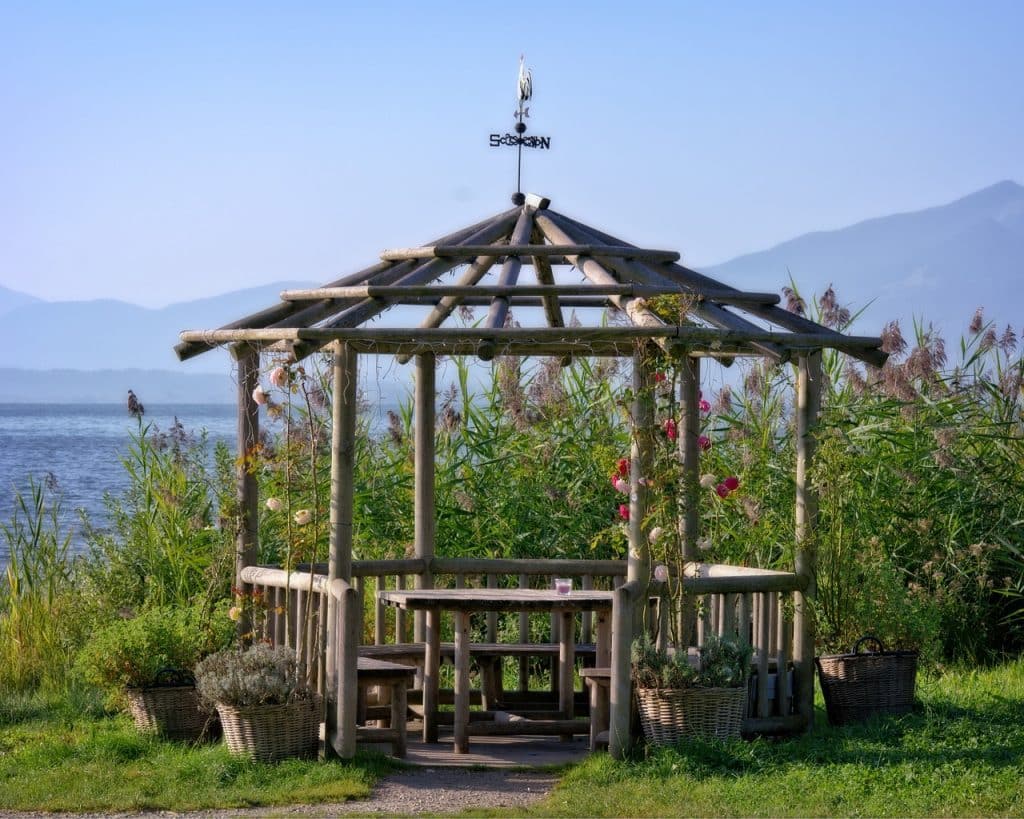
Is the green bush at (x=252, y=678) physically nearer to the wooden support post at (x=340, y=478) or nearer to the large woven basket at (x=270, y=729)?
the large woven basket at (x=270, y=729)

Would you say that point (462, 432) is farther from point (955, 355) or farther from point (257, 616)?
point (955, 355)

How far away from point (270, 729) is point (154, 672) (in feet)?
3.45

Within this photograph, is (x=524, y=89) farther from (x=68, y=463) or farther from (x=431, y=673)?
(x=68, y=463)

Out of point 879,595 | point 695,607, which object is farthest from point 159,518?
point 879,595

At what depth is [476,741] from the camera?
25.3ft

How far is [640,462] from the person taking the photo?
684 centimetres

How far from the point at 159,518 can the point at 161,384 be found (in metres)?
179

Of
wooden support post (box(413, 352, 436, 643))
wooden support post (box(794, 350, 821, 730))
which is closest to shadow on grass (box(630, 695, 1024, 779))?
wooden support post (box(794, 350, 821, 730))

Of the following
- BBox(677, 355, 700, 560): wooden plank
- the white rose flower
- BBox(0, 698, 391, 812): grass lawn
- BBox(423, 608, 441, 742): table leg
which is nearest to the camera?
BBox(0, 698, 391, 812): grass lawn

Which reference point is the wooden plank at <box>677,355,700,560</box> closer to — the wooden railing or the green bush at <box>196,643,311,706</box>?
the wooden railing

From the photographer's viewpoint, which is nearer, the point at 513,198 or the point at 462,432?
the point at 513,198

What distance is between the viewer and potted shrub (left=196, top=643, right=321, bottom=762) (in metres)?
6.65

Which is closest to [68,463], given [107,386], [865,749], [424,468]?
[424,468]

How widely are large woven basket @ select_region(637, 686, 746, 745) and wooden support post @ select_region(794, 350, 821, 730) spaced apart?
0.85m
